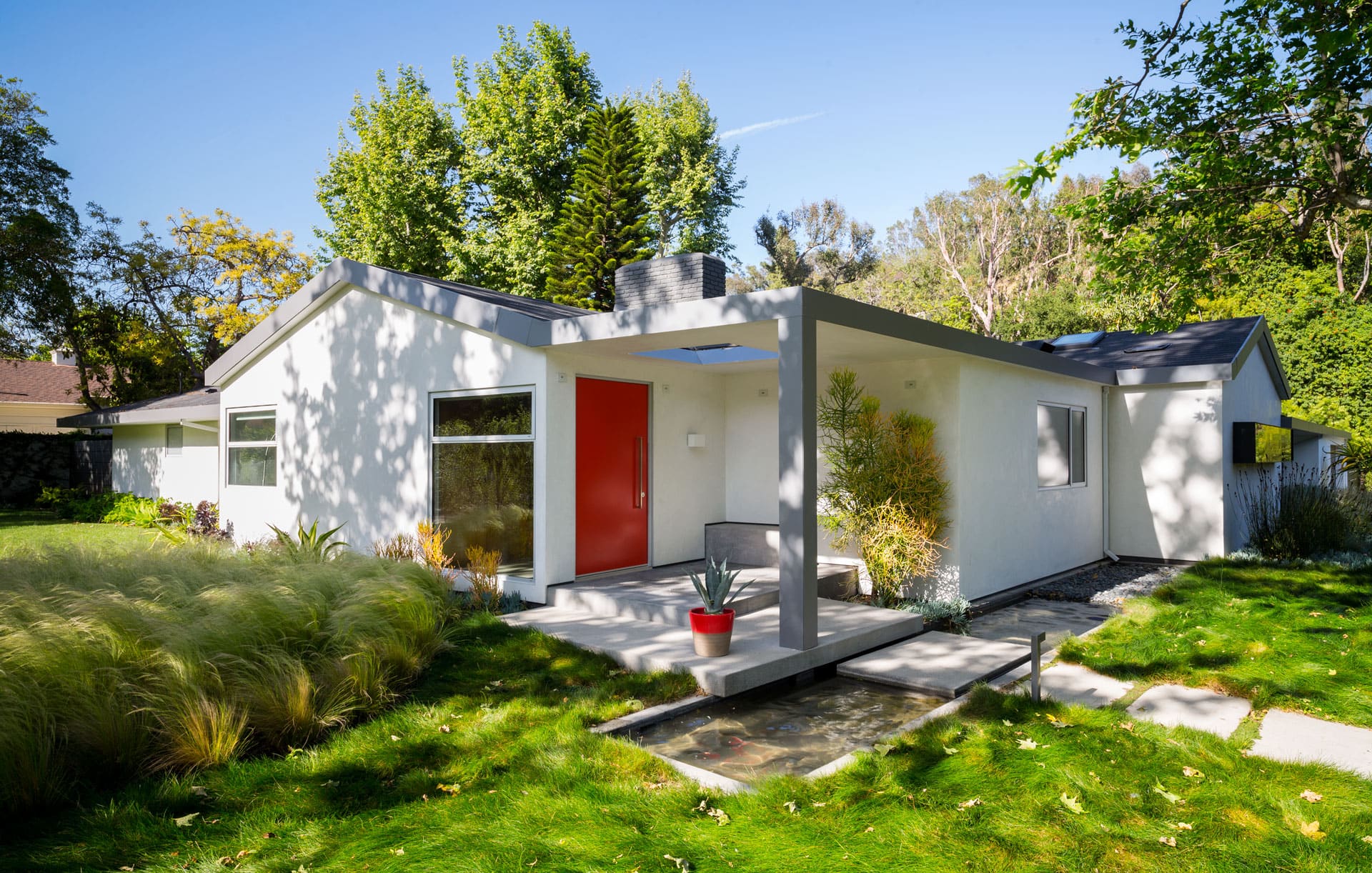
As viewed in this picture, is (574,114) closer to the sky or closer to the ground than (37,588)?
closer to the sky

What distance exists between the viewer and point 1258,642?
6.30 metres

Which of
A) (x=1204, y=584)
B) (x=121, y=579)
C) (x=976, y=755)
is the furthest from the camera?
(x=1204, y=584)

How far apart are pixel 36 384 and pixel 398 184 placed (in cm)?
1603

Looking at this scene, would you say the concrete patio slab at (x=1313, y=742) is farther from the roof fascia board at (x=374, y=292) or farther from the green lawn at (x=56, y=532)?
the green lawn at (x=56, y=532)

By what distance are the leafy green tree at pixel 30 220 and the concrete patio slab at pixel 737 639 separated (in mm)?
19280

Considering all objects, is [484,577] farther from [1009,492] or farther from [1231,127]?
[1231,127]

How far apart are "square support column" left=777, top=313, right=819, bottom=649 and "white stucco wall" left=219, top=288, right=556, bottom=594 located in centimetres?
269

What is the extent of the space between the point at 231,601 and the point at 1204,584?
9385 millimetres

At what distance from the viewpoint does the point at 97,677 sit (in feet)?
13.7

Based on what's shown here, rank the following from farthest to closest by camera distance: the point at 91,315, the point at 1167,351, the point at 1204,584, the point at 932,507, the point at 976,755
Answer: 1. the point at 91,315
2. the point at 1167,351
3. the point at 1204,584
4. the point at 932,507
5. the point at 976,755

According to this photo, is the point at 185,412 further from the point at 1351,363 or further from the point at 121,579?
the point at 1351,363

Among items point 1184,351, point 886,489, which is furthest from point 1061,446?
point 886,489

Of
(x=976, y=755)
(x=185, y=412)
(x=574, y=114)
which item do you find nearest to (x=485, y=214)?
(x=574, y=114)

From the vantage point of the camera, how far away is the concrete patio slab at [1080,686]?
520cm
